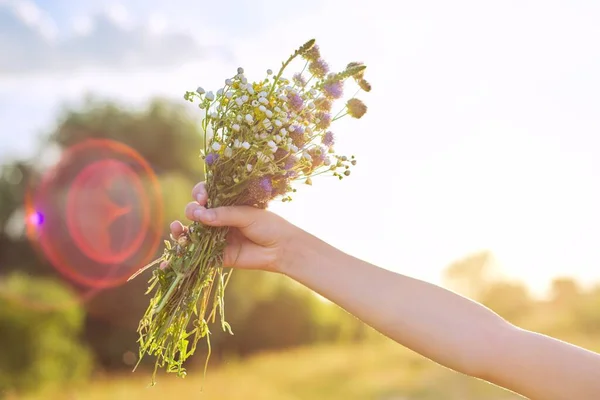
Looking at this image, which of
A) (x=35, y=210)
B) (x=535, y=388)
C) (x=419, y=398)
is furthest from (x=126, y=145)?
(x=535, y=388)

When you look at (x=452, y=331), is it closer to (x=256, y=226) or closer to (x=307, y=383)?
(x=256, y=226)

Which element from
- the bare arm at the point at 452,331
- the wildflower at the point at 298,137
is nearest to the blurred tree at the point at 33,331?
the wildflower at the point at 298,137

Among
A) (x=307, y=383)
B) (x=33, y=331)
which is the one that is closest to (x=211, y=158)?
(x=33, y=331)

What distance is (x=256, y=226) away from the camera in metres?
2.41

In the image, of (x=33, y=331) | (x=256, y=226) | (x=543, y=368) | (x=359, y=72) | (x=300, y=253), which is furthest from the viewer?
(x=33, y=331)

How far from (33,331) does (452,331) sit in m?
10.2

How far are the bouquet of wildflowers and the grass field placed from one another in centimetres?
792

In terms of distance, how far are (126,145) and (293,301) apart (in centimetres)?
649

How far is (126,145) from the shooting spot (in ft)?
59.1

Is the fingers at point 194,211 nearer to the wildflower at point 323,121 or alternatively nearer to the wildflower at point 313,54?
the wildflower at point 323,121

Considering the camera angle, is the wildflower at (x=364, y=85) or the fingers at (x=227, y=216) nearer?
the fingers at (x=227, y=216)

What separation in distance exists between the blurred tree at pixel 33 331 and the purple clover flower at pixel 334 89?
936cm

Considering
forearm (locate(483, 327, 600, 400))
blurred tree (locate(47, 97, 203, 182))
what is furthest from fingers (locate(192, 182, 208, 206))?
blurred tree (locate(47, 97, 203, 182))

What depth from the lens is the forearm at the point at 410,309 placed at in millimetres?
1945
